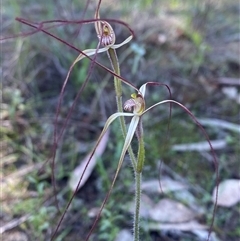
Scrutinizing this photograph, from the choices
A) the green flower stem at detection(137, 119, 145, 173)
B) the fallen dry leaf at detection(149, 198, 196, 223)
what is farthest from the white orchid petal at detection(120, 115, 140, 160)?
the fallen dry leaf at detection(149, 198, 196, 223)

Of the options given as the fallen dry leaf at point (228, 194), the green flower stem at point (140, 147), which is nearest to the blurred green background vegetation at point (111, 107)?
the fallen dry leaf at point (228, 194)

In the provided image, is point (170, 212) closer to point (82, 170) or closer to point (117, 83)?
point (82, 170)

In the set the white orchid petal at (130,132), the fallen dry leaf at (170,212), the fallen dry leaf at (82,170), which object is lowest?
the fallen dry leaf at (170,212)

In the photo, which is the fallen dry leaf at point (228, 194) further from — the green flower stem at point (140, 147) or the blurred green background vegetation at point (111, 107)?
the green flower stem at point (140, 147)

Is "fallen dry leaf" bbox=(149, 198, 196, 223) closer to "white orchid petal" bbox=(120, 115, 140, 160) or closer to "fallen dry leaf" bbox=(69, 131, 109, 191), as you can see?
"fallen dry leaf" bbox=(69, 131, 109, 191)

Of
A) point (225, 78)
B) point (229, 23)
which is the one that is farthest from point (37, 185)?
point (229, 23)

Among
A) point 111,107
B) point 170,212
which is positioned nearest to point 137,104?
point 170,212

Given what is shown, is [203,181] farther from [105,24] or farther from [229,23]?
[229,23]
